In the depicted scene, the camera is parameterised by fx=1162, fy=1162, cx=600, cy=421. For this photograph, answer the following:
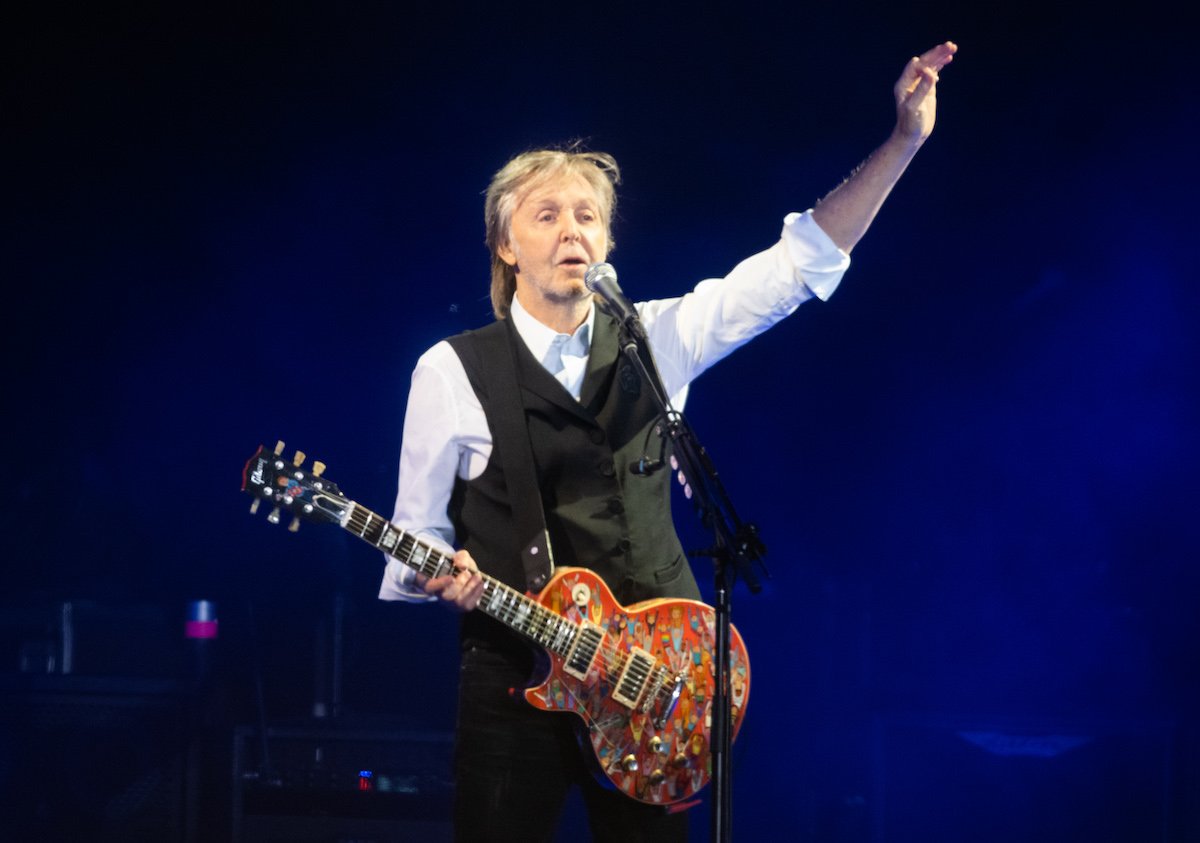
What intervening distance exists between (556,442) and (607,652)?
19.2 inches

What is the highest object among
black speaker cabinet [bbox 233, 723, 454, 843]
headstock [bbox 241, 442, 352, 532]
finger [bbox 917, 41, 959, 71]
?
finger [bbox 917, 41, 959, 71]

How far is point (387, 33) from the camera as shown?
4980 mm

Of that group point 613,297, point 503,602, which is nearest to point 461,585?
point 503,602

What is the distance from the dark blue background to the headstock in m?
2.02

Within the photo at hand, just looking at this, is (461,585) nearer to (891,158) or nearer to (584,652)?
(584,652)

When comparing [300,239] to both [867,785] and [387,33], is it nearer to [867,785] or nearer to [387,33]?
[387,33]

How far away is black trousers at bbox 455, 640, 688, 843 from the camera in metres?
2.49

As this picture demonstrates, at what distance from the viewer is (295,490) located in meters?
2.63

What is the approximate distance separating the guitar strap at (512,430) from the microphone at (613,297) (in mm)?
391

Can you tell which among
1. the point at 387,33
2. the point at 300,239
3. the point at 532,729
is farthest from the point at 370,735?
the point at 387,33

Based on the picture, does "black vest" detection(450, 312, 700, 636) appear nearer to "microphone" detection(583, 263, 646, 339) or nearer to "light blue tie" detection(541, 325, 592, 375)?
"light blue tie" detection(541, 325, 592, 375)

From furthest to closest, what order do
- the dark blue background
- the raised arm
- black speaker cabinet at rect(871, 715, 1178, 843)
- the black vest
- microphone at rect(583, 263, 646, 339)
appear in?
the dark blue background, black speaker cabinet at rect(871, 715, 1178, 843), the black vest, the raised arm, microphone at rect(583, 263, 646, 339)

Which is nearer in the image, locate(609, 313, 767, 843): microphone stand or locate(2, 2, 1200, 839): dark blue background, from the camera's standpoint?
locate(609, 313, 767, 843): microphone stand

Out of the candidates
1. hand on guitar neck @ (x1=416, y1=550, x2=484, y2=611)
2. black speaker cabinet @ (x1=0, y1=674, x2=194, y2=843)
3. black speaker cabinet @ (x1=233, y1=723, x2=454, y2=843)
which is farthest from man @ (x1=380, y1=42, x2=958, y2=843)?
black speaker cabinet @ (x1=0, y1=674, x2=194, y2=843)
